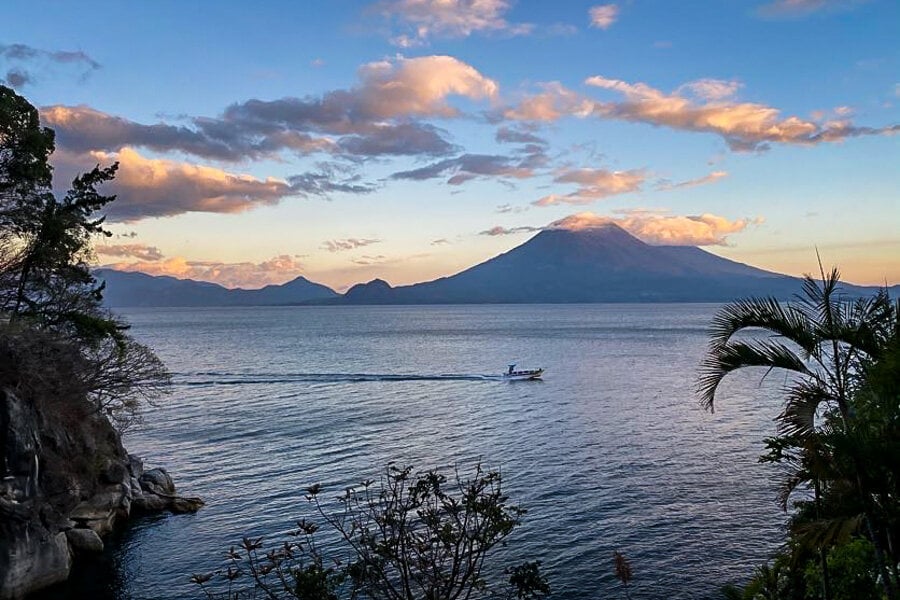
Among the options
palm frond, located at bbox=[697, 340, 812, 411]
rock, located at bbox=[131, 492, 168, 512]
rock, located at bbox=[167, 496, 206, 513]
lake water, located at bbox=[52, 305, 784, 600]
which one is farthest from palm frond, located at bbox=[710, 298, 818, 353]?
rock, located at bbox=[131, 492, 168, 512]

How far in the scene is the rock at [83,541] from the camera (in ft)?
84.8

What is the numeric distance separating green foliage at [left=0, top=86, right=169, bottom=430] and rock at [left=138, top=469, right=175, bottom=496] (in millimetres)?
Answer: 3017

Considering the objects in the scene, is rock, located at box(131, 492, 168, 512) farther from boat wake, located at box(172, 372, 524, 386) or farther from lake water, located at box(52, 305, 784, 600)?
boat wake, located at box(172, 372, 524, 386)

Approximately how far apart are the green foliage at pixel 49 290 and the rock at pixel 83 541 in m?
5.33

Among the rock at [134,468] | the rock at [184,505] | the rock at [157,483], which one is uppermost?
the rock at [134,468]

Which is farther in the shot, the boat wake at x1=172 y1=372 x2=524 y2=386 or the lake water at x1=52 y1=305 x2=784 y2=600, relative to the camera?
the boat wake at x1=172 y1=372 x2=524 y2=386

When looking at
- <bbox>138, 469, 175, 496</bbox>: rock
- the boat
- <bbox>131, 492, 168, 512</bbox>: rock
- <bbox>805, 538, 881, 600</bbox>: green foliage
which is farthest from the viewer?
the boat

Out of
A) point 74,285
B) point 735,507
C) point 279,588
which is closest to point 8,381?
point 74,285

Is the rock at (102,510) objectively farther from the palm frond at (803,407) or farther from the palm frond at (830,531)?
the palm frond at (830,531)

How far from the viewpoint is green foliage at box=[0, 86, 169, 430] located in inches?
1010

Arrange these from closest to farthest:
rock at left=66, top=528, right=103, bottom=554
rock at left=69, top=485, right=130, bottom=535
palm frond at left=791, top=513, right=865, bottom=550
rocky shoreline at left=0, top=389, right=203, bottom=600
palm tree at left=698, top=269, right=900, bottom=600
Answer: palm frond at left=791, top=513, right=865, bottom=550 → palm tree at left=698, top=269, right=900, bottom=600 → rocky shoreline at left=0, top=389, right=203, bottom=600 → rock at left=66, top=528, right=103, bottom=554 → rock at left=69, top=485, right=130, bottom=535

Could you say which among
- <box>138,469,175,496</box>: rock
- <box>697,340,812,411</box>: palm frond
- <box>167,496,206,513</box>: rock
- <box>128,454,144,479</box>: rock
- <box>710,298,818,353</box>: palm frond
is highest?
<box>710,298,818,353</box>: palm frond

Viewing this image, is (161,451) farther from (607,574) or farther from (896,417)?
(896,417)

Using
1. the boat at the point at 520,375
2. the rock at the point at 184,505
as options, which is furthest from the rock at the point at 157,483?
the boat at the point at 520,375
